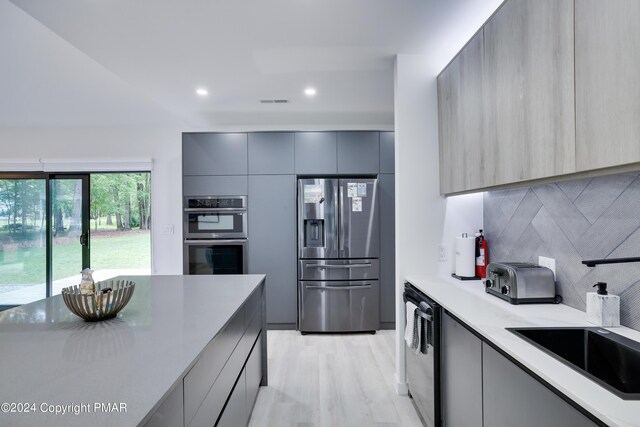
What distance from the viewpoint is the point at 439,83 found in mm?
2477

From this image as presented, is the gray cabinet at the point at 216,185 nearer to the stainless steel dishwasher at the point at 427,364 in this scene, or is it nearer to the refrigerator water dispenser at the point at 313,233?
the refrigerator water dispenser at the point at 313,233

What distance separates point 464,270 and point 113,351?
2126 mm

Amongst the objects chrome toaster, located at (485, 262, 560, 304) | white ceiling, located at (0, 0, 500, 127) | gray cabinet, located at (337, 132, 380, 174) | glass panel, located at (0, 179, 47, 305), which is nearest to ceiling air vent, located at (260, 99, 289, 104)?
white ceiling, located at (0, 0, 500, 127)

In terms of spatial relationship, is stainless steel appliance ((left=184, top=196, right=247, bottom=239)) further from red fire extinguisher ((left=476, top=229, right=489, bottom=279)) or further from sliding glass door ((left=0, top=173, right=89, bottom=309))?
red fire extinguisher ((left=476, top=229, right=489, bottom=279))

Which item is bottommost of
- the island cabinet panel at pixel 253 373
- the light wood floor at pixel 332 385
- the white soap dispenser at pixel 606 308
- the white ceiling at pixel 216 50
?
the light wood floor at pixel 332 385

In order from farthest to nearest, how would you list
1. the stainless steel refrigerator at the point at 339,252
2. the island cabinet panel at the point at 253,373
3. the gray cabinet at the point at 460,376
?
the stainless steel refrigerator at the point at 339,252, the island cabinet panel at the point at 253,373, the gray cabinet at the point at 460,376

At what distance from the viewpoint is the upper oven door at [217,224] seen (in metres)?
3.90

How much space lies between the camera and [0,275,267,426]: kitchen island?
2.52 ft

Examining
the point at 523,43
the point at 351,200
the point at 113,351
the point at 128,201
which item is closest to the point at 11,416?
the point at 113,351

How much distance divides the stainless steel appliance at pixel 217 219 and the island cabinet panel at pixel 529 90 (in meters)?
2.82

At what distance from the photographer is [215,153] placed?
391 centimetres

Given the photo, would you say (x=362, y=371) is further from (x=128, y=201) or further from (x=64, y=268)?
(x=64, y=268)

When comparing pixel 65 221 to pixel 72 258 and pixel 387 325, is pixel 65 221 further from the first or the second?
pixel 387 325

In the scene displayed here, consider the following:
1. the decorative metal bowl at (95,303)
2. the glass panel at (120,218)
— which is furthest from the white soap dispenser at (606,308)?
the glass panel at (120,218)
